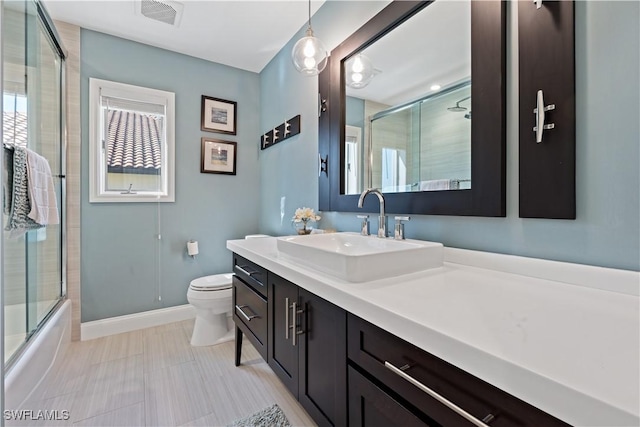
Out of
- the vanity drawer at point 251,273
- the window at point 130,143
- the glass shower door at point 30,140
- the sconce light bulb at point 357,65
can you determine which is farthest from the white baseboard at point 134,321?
the sconce light bulb at point 357,65

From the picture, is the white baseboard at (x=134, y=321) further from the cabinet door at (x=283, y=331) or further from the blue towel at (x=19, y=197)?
the cabinet door at (x=283, y=331)

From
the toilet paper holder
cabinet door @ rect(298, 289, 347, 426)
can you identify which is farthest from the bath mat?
the toilet paper holder

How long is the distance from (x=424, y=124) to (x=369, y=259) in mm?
773

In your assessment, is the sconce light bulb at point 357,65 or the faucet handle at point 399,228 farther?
the sconce light bulb at point 357,65

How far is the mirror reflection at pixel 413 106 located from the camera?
46.2 inches

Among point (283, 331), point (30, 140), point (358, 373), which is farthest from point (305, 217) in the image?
point (30, 140)

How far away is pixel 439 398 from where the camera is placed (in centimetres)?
59

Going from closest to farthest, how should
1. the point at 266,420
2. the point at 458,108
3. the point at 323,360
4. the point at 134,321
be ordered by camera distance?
the point at 323,360 < the point at 458,108 < the point at 266,420 < the point at 134,321

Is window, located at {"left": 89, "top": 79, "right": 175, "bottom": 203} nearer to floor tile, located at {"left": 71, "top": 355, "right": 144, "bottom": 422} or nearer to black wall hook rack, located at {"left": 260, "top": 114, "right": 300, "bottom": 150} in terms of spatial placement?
black wall hook rack, located at {"left": 260, "top": 114, "right": 300, "bottom": 150}

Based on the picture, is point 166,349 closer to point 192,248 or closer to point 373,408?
point 192,248

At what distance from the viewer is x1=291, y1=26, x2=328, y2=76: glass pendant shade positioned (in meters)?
1.56

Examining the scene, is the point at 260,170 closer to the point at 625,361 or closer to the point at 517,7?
the point at 517,7

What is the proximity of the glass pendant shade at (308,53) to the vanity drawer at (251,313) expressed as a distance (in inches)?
50.6

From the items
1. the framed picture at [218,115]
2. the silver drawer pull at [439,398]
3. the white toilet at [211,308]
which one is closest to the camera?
the silver drawer pull at [439,398]
